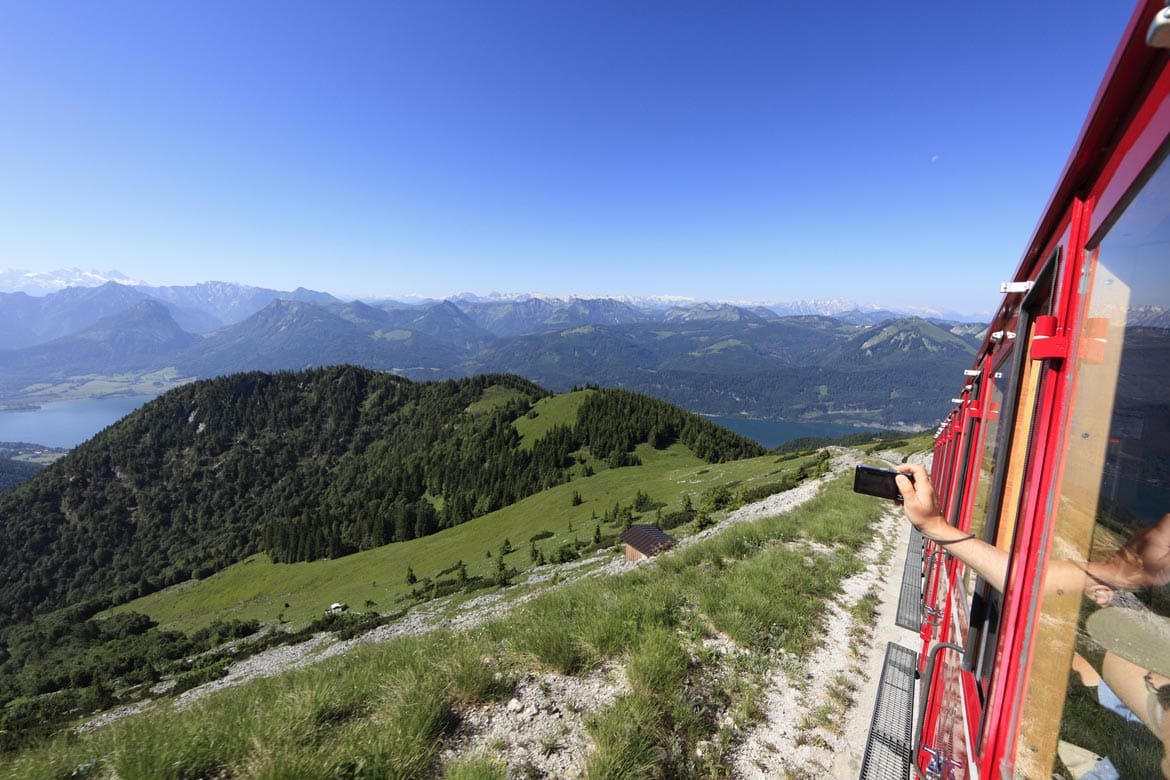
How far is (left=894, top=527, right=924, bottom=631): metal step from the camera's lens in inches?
357

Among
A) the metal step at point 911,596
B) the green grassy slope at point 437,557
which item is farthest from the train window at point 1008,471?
the green grassy slope at point 437,557

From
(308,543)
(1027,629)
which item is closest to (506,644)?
(1027,629)

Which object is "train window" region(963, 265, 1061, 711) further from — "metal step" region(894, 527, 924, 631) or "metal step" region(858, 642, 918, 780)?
"metal step" region(894, 527, 924, 631)

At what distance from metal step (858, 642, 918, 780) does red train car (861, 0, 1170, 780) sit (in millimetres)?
3322

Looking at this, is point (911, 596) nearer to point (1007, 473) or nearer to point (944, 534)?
point (1007, 473)

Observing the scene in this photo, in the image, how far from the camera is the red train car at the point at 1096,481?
1592mm

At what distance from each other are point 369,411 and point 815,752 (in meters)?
209

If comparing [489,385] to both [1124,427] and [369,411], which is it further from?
[1124,427]

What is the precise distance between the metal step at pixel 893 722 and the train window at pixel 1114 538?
434 centimetres

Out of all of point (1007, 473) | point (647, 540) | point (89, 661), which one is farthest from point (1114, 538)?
point (89, 661)

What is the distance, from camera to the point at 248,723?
13.8 ft

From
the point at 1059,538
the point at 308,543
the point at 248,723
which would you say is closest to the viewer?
the point at 1059,538

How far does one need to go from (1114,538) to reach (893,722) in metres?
6.23

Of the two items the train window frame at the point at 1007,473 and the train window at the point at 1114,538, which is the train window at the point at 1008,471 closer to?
the train window frame at the point at 1007,473
